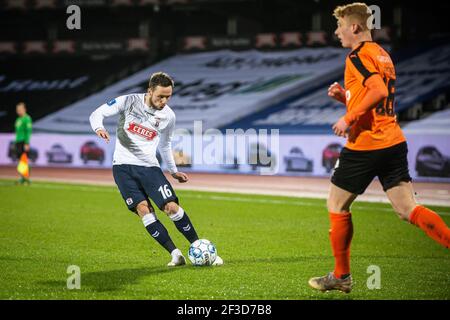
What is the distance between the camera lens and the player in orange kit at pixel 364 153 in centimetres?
651

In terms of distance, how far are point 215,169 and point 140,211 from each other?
18620 mm

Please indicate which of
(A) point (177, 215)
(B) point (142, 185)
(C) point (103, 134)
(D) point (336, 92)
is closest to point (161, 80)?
(C) point (103, 134)

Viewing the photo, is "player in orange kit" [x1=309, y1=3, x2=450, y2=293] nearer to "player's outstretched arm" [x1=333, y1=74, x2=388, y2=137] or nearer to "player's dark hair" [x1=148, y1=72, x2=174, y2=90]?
"player's outstretched arm" [x1=333, y1=74, x2=388, y2=137]

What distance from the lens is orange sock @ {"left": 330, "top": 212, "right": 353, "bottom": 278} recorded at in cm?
668

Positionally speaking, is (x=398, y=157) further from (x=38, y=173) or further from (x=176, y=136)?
(x=38, y=173)

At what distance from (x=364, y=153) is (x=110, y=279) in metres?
2.78

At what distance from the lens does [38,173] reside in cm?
2675

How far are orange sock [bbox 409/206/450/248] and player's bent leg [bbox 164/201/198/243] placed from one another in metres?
2.75

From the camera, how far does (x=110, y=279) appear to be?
24.6 feet

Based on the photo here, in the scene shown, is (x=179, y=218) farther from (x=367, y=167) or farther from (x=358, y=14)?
(x=358, y=14)

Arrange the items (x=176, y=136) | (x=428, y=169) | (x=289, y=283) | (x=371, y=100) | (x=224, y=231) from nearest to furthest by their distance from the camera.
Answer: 1. (x=371, y=100)
2. (x=289, y=283)
3. (x=224, y=231)
4. (x=428, y=169)
5. (x=176, y=136)

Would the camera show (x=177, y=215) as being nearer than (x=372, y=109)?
No

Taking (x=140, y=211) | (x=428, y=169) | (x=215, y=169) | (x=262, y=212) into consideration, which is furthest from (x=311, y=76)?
(x=140, y=211)

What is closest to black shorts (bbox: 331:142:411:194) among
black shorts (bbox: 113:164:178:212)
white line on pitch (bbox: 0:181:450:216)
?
black shorts (bbox: 113:164:178:212)
